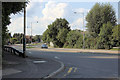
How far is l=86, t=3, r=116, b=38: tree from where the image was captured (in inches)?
1997

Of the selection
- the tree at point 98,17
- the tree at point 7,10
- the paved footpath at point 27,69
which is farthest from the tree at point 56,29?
the paved footpath at point 27,69

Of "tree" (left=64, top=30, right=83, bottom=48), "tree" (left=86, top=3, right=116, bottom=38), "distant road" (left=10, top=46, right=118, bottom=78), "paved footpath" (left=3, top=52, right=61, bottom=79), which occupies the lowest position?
"distant road" (left=10, top=46, right=118, bottom=78)

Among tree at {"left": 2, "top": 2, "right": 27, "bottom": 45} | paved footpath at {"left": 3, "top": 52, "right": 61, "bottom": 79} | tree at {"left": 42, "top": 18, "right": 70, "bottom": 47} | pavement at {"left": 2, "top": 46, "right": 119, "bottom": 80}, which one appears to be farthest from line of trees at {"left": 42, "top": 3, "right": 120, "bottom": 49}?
paved footpath at {"left": 3, "top": 52, "right": 61, "bottom": 79}

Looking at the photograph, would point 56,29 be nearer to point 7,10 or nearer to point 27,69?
point 7,10

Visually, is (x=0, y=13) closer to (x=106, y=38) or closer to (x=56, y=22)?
(x=106, y=38)

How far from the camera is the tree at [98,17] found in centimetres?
5072

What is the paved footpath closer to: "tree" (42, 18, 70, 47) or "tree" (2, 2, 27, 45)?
"tree" (2, 2, 27, 45)

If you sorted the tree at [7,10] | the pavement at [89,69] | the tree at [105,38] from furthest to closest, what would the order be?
the tree at [105,38]
the tree at [7,10]
the pavement at [89,69]

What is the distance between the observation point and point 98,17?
169ft

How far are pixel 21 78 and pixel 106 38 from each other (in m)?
38.3

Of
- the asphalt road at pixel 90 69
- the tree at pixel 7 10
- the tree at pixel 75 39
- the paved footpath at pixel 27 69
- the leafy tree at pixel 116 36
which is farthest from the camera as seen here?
the tree at pixel 75 39

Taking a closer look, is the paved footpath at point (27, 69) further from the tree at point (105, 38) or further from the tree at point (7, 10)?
the tree at point (105, 38)

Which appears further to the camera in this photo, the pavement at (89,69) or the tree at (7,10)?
the tree at (7,10)

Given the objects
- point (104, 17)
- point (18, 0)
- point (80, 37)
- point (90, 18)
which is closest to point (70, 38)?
point (80, 37)
